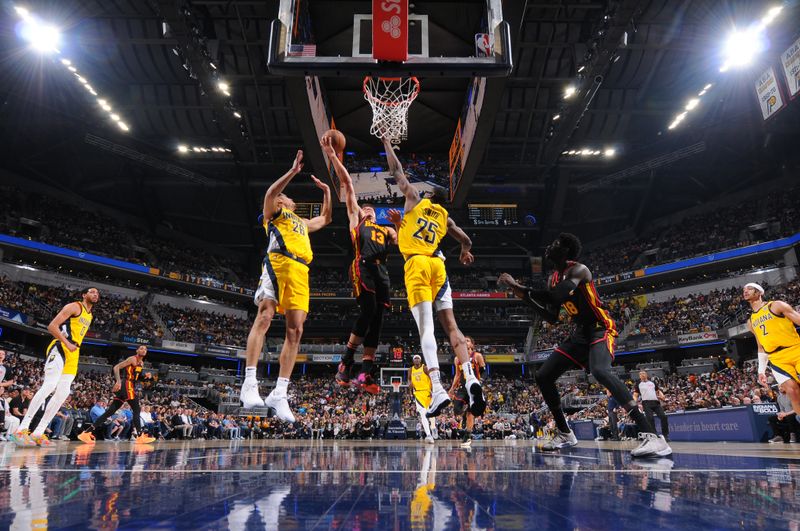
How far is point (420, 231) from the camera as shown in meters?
5.03

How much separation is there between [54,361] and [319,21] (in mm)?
12349

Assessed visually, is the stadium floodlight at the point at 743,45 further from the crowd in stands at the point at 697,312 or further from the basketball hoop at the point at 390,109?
the basketball hoop at the point at 390,109

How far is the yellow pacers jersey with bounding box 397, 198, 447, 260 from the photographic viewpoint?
4.99 m

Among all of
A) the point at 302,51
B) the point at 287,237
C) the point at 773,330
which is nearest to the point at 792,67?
Result: the point at 773,330

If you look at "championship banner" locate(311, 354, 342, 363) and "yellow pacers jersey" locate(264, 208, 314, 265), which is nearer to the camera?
"yellow pacers jersey" locate(264, 208, 314, 265)

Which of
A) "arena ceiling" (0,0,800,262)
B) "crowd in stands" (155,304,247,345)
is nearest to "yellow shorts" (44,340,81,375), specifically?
"arena ceiling" (0,0,800,262)

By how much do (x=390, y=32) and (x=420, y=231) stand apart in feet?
14.0

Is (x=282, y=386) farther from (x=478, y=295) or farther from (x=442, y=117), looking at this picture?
(x=478, y=295)

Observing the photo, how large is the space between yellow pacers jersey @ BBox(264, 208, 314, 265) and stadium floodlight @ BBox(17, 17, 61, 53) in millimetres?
18233

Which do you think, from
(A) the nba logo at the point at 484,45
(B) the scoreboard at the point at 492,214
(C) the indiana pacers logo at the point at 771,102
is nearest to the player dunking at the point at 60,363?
(A) the nba logo at the point at 484,45

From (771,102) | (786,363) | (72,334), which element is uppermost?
(771,102)

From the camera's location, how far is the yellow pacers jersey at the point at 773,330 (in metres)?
5.65

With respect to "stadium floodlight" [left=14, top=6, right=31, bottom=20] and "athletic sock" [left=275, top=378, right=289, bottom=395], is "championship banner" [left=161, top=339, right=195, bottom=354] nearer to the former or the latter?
"stadium floodlight" [left=14, top=6, right=31, bottom=20]

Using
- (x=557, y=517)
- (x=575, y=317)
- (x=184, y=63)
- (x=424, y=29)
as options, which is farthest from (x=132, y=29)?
(x=557, y=517)
